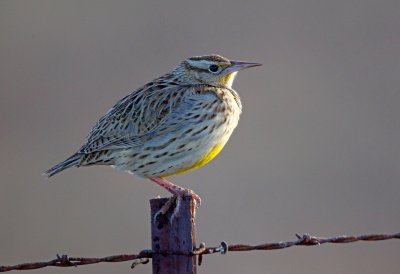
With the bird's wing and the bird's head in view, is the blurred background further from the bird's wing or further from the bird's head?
the bird's wing

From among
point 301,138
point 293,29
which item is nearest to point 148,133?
point 301,138

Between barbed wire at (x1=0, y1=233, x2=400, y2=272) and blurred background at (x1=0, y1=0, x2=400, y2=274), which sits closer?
barbed wire at (x1=0, y1=233, x2=400, y2=272)

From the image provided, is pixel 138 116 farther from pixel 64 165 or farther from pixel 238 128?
pixel 238 128

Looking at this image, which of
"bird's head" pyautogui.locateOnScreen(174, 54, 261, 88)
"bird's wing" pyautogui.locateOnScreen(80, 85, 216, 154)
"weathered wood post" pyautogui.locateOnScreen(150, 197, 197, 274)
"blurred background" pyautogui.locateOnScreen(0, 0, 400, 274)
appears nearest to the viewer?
"weathered wood post" pyautogui.locateOnScreen(150, 197, 197, 274)

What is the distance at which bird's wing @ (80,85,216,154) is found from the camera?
202 inches

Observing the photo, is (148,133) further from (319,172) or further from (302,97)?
(302,97)

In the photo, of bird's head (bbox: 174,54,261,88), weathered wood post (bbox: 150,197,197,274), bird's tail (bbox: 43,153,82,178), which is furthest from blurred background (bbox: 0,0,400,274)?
weathered wood post (bbox: 150,197,197,274)

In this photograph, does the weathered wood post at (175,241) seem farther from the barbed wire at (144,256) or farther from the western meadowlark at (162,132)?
the western meadowlark at (162,132)

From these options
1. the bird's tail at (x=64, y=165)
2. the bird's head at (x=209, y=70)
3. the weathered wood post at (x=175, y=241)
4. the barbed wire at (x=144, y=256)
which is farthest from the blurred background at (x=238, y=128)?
the weathered wood post at (x=175, y=241)

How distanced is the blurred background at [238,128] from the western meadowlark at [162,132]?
3.44m

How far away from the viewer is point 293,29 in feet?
48.1

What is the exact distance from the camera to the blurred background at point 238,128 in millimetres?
9086

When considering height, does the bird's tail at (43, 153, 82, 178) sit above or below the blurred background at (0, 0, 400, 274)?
below

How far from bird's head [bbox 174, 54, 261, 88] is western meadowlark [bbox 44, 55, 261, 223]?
0.54ft
